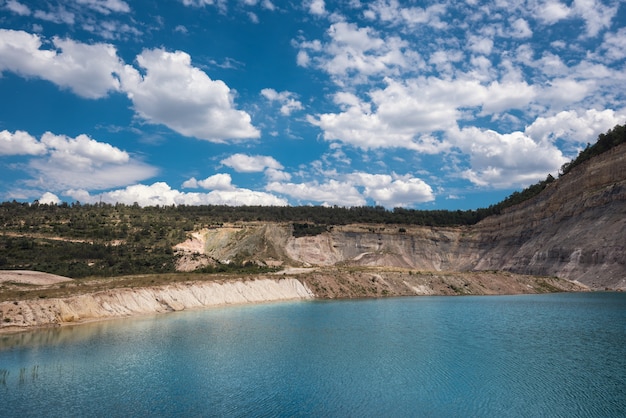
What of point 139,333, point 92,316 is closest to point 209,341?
point 139,333

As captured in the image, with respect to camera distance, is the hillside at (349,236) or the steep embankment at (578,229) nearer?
the hillside at (349,236)

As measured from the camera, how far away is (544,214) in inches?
3907

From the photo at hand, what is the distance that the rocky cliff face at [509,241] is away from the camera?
76938mm

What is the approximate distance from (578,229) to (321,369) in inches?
3077

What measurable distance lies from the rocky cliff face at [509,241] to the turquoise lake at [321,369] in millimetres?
42539

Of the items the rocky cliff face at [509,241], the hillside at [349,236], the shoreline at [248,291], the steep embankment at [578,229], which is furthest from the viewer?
the rocky cliff face at [509,241]

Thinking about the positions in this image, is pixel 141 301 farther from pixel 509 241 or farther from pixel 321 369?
pixel 509 241

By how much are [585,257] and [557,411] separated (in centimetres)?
7333

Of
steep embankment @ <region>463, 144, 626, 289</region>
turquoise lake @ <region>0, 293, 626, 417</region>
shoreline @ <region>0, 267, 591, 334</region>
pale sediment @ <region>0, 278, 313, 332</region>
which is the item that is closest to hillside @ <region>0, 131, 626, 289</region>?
steep embankment @ <region>463, 144, 626, 289</region>

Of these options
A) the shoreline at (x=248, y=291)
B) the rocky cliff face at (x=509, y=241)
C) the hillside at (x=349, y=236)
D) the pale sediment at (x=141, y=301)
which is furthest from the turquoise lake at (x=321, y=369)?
the rocky cliff face at (x=509, y=241)

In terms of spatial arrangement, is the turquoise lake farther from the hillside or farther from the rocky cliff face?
the rocky cliff face

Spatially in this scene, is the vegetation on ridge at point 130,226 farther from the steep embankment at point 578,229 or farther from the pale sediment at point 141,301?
the pale sediment at point 141,301

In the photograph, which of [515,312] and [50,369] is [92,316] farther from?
[515,312]

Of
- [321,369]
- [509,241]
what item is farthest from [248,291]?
[509,241]
